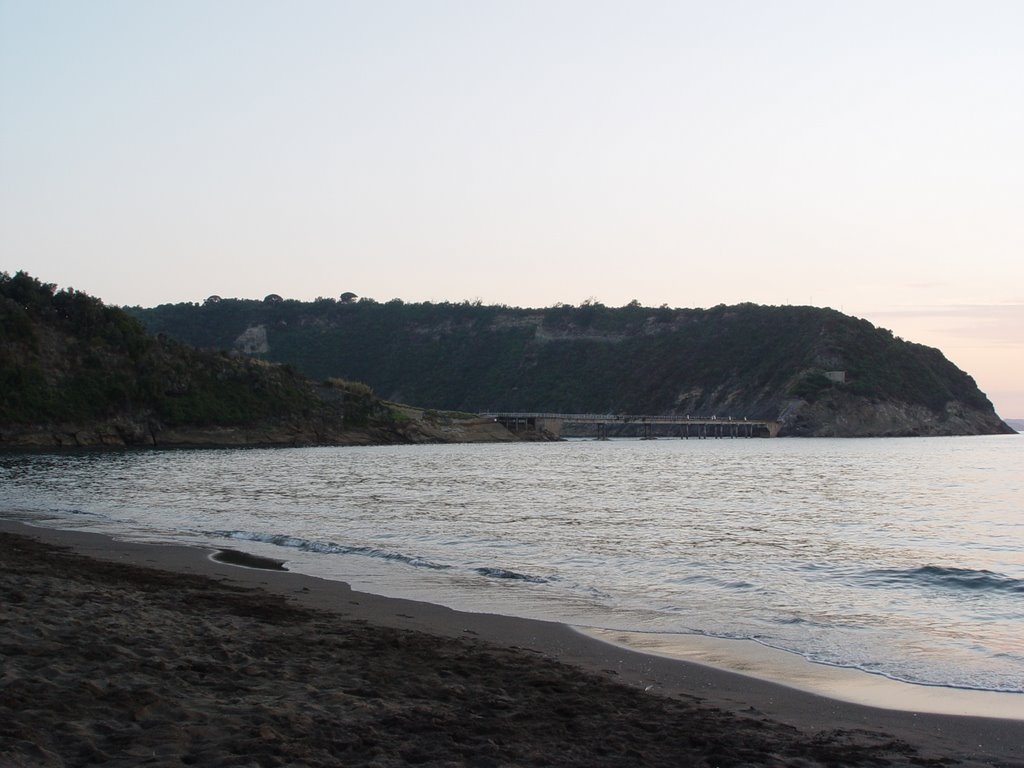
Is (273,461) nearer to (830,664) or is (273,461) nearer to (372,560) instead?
(372,560)

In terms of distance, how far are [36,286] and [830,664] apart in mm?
104356

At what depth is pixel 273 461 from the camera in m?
69.4

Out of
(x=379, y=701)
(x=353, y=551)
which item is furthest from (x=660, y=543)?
(x=379, y=701)

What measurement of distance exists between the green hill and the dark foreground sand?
276 feet

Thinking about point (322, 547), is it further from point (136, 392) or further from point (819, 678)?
point (136, 392)

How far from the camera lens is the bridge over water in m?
148

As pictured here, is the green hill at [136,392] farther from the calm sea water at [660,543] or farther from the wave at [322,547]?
the wave at [322,547]

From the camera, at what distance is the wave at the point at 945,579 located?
17578 millimetres

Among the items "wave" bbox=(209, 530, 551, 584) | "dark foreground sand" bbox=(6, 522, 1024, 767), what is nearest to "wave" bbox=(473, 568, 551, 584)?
"wave" bbox=(209, 530, 551, 584)

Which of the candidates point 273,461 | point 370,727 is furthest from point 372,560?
point 273,461

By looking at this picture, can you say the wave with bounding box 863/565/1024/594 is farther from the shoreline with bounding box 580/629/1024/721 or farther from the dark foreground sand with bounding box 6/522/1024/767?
the dark foreground sand with bounding box 6/522/1024/767

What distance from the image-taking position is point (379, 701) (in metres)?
8.48

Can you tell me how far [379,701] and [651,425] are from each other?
166m

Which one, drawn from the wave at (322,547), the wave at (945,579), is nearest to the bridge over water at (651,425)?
Answer: the wave at (322,547)
